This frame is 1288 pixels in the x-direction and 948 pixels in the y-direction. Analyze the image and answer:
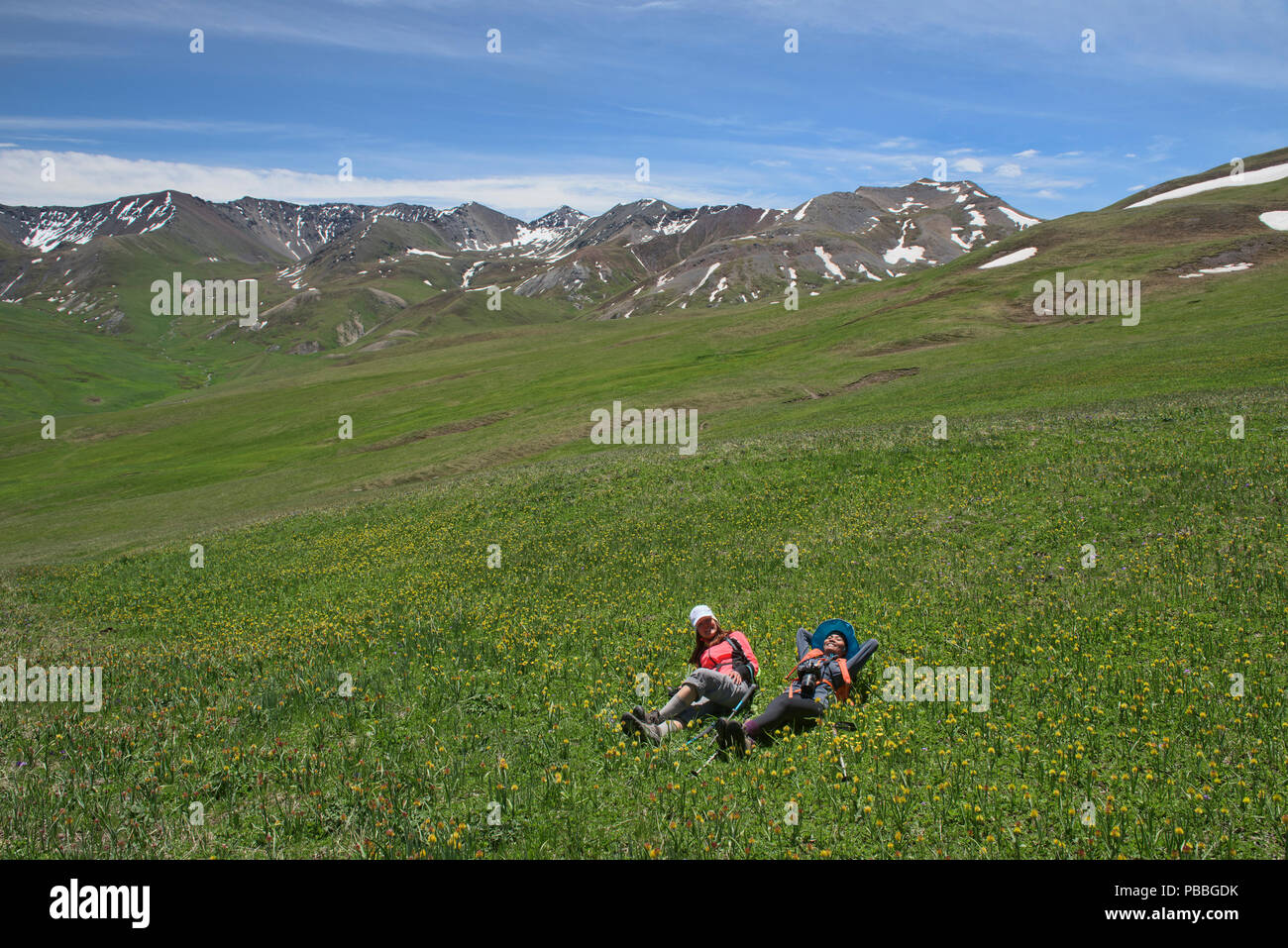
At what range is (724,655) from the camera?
36.1ft

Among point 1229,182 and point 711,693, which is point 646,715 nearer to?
point 711,693

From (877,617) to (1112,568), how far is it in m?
5.26

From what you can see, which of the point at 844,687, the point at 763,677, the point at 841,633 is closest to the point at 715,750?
the point at 844,687

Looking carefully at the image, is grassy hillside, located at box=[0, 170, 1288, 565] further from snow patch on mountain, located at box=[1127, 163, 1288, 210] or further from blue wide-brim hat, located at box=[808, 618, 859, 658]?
blue wide-brim hat, located at box=[808, 618, 859, 658]

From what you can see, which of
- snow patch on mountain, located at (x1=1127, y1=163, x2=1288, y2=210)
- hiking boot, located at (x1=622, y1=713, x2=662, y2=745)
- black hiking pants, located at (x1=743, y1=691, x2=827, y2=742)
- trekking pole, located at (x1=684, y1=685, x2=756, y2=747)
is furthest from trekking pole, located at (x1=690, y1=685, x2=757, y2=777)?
snow patch on mountain, located at (x1=1127, y1=163, x2=1288, y2=210)

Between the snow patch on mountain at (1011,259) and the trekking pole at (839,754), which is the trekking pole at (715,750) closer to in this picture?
the trekking pole at (839,754)

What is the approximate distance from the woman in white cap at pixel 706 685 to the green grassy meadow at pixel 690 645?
0.42 metres

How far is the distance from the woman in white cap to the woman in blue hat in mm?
596

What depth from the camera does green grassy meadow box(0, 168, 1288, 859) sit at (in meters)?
7.40

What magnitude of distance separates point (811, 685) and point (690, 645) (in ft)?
10.6

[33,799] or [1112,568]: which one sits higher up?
[1112,568]
